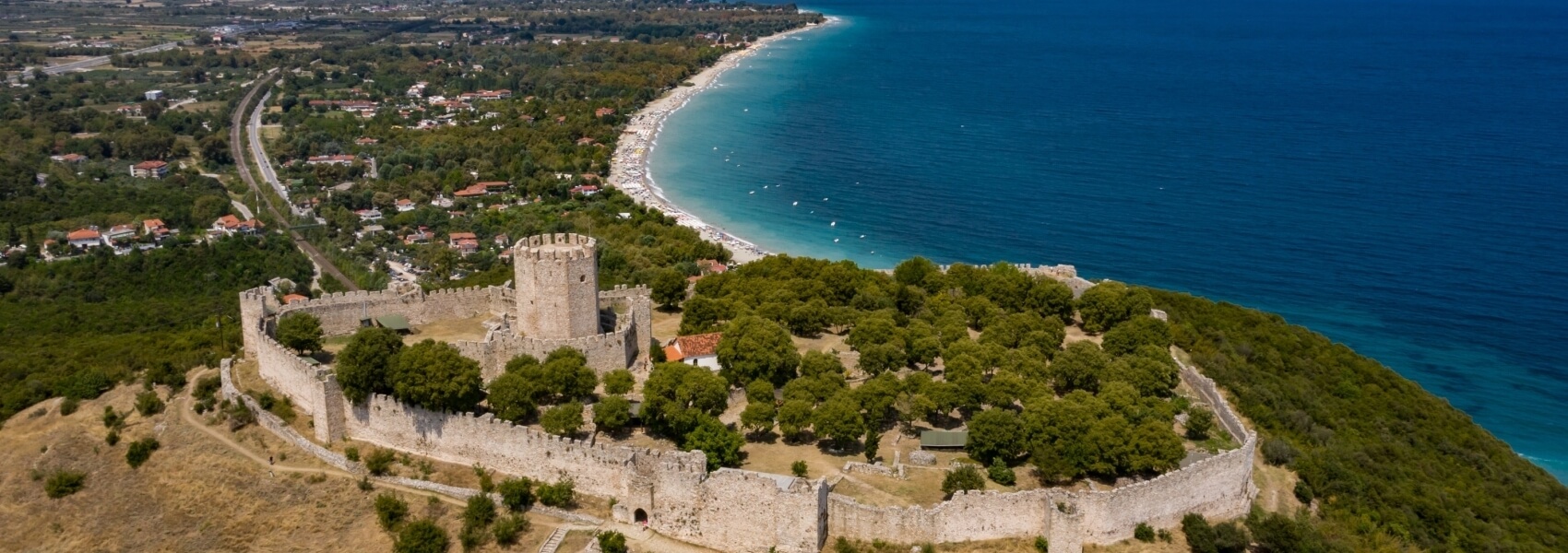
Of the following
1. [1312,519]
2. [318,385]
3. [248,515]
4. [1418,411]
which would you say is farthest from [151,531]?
[1418,411]

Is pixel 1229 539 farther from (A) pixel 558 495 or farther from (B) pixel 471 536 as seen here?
(B) pixel 471 536

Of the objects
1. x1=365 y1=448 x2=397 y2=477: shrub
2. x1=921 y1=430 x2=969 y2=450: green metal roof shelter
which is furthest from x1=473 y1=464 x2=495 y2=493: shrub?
x1=921 y1=430 x2=969 y2=450: green metal roof shelter

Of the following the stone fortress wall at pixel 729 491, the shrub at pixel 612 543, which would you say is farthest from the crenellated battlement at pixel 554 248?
the shrub at pixel 612 543

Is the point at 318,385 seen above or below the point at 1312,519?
above

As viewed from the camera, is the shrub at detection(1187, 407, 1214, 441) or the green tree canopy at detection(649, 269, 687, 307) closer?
the shrub at detection(1187, 407, 1214, 441)

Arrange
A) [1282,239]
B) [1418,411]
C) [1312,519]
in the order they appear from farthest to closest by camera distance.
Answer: [1282,239] → [1418,411] → [1312,519]

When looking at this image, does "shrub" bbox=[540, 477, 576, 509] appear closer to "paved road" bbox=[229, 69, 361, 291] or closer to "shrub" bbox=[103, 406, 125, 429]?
"shrub" bbox=[103, 406, 125, 429]

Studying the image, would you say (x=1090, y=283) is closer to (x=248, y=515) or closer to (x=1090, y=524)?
(x=1090, y=524)
